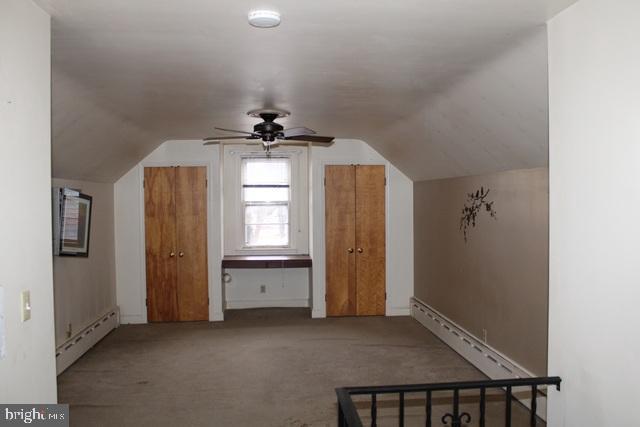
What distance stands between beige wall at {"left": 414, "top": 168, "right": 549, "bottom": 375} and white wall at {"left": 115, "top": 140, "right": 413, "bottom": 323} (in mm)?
695

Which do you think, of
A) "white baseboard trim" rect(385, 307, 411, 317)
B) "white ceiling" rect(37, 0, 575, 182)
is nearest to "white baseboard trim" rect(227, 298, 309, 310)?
"white baseboard trim" rect(385, 307, 411, 317)

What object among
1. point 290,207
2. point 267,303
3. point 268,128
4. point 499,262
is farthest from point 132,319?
point 499,262

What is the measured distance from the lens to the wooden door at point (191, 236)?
6.34m

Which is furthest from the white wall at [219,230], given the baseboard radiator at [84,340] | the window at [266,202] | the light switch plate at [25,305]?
the light switch plate at [25,305]

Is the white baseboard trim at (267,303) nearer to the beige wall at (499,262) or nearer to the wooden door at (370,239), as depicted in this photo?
the wooden door at (370,239)

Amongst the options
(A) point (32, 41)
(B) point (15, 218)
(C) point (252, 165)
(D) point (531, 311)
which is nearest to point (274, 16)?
(A) point (32, 41)

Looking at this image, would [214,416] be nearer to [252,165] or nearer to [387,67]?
[387,67]

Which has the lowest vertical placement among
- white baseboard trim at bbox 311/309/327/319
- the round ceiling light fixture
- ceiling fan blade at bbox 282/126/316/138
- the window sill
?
white baseboard trim at bbox 311/309/327/319

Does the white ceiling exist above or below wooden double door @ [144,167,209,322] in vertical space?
above

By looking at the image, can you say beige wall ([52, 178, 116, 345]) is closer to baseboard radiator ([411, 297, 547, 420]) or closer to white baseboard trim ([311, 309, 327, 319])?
white baseboard trim ([311, 309, 327, 319])

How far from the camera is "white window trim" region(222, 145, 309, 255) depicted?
6992 mm

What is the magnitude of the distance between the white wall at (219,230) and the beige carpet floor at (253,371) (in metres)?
0.35

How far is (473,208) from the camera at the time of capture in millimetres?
4699

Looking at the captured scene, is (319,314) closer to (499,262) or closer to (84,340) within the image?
(84,340)
